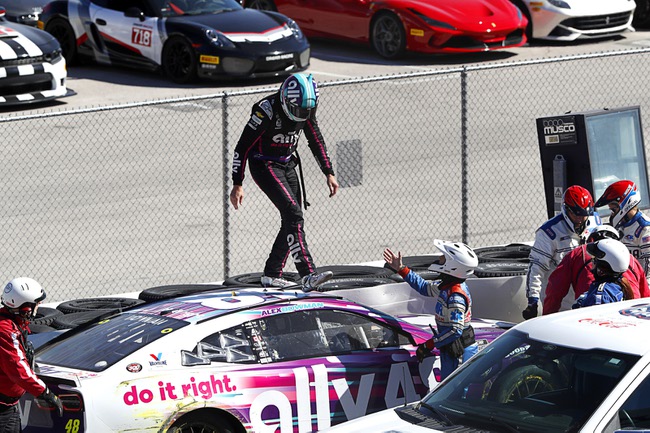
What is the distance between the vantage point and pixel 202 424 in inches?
320

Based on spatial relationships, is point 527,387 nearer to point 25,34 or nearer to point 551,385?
point 551,385

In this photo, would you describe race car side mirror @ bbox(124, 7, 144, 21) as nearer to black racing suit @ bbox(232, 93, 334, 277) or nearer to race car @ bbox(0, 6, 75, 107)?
race car @ bbox(0, 6, 75, 107)

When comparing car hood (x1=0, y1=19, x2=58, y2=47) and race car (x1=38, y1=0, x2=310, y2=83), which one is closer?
car hood (x1=0, y1=19, x2=58, y2=47)

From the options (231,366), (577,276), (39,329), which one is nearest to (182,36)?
(39,329)

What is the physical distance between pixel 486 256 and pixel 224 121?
2.72 m

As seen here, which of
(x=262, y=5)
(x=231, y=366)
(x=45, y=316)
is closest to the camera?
(x=231, y=366)

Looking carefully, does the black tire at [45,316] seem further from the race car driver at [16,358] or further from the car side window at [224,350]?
the car side window at [224,350]

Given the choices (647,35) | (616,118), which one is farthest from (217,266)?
(647,35)

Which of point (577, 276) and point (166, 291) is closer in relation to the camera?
point (577, 276)

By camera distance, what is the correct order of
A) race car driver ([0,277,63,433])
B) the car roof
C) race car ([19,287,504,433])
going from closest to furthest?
the car roof
race car driver ([0,277,63,433])
race car ([19,287,504,433])

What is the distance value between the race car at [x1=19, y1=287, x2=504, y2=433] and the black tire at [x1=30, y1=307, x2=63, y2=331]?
1703mm

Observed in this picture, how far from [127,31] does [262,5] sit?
12.4 ft

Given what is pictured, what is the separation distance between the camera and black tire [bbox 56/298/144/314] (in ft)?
35.9

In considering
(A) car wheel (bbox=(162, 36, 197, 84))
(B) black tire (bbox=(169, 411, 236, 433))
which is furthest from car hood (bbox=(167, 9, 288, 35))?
(B) black tire (bbox=(169, 411, 236, 433))
